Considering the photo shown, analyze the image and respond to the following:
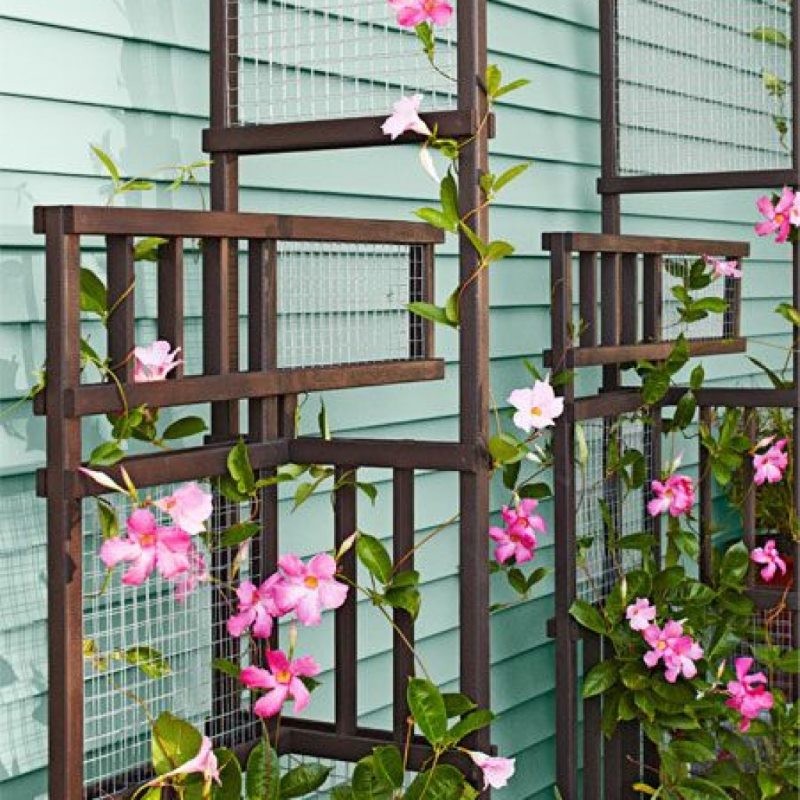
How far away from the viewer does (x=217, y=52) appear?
8.15 feet

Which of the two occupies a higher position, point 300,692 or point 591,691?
point 300,692

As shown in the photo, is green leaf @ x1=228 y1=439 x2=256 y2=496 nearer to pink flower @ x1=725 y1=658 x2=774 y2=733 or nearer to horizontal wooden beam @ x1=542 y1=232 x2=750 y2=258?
horizontal wooden beam @ x1=542 y1=232 x2=750 y2=258

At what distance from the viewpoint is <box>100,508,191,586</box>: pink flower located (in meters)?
1.92

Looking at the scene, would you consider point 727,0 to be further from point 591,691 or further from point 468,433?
point 468,433

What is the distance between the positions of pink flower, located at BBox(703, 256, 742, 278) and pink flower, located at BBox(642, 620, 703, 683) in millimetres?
861

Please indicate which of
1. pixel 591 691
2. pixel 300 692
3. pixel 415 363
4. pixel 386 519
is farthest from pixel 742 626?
pixel 300 692

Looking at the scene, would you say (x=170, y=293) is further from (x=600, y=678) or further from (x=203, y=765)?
(x=600, y=678)

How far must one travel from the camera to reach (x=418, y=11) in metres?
2.29

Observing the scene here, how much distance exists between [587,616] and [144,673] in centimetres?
115

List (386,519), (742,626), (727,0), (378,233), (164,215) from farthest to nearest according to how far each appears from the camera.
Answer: (727,0) < (742,626) < (386,519) < (378,233) < (164,215)

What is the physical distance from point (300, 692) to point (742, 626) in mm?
1560

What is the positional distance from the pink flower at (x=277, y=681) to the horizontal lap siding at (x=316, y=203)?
379mm

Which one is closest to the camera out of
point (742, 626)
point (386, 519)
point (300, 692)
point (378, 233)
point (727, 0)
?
point (300, 692)

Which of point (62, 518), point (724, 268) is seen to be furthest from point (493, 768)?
point (724, 268)
